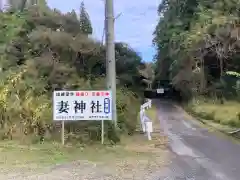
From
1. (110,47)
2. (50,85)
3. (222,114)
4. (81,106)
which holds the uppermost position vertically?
(110,47)

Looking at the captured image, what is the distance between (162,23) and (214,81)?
1429 centimetres

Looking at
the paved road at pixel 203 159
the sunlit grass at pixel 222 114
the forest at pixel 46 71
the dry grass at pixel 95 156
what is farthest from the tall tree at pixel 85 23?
the sunlit grass at pixel 222 114

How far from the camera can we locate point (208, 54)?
39875 millimetres

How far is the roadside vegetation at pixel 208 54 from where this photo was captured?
36.3m

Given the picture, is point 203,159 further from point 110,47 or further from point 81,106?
point 110,47

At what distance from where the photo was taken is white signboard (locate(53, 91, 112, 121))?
14.0m

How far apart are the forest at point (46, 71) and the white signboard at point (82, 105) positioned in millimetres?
722

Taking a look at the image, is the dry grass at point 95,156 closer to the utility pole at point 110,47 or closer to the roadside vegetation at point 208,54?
the utility pole at point 110,47

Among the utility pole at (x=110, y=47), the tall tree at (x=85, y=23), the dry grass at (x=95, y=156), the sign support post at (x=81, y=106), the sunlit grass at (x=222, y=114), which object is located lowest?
the dry grass at (x=95, y=156)

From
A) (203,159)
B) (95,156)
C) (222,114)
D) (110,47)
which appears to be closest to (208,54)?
(222,114)

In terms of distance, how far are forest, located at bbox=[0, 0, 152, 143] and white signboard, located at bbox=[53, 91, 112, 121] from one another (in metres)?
0.72

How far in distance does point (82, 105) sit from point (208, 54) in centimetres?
2755

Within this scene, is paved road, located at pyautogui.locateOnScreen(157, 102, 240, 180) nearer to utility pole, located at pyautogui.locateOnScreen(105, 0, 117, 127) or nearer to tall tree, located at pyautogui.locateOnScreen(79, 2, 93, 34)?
utility pole, located at pyautogui.locateOnScreen(105, 0, 117, 127)

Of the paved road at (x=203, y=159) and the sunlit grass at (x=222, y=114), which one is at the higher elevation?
the sunlit grass at (x=222, y=114)
